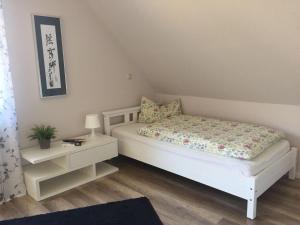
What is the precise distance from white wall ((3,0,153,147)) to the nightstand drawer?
0.50 metres

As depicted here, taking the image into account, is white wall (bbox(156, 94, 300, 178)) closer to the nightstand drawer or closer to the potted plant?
the nightstand drawer

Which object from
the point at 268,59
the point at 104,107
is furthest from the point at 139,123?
the point at 268,59

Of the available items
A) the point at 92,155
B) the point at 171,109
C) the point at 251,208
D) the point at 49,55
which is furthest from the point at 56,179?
the point at 251,208

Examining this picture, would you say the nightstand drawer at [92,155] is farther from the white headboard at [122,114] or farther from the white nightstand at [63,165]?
the white headboard at [122,114]

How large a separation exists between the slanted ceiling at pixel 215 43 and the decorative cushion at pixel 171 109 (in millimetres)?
244

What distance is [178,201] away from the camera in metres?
2.66

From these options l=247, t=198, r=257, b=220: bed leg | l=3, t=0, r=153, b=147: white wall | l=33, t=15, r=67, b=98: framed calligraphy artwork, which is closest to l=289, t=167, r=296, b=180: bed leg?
l=247, t=198, r=257, b=220: bed leg

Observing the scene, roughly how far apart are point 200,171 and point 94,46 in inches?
83.4

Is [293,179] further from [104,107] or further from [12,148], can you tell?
Result: [12,148]

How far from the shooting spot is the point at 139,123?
393cm

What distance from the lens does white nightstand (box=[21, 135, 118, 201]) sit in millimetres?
2750

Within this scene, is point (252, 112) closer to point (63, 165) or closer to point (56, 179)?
point (63, 165)

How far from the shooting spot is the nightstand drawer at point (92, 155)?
2936 mm

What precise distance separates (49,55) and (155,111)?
1641mm
